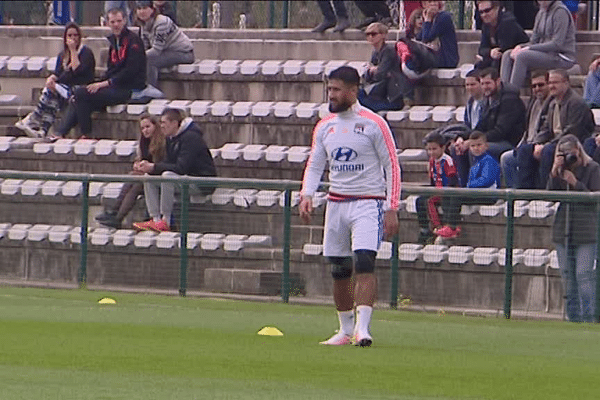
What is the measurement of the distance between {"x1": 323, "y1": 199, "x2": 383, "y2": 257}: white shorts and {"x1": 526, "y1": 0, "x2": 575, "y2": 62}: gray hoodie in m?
7.80

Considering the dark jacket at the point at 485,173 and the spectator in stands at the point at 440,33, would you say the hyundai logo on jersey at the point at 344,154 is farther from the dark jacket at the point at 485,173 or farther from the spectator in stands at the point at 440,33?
the spectator in stands at the point at 440,33

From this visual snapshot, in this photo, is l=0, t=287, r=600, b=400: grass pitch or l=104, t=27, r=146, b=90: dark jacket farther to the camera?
l=104, t=27, r=146, b=90: dark jacket

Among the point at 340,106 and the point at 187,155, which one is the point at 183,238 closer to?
the point at 187,155

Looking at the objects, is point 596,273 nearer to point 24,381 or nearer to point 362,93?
point 362,93

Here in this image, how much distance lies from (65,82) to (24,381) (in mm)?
13937

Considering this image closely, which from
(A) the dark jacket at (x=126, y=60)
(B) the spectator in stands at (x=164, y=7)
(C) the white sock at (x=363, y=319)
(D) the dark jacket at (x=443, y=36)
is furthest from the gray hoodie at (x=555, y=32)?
(C) the white sock at (x=363, y=319)

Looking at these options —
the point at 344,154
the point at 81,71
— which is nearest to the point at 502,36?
the point at 81,71

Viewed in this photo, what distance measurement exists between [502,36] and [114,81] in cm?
538

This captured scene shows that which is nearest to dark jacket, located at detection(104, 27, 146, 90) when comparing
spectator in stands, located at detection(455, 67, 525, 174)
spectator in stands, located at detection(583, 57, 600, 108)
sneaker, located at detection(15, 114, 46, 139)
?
sneaker, located at detection(15, 114, 46, 139)

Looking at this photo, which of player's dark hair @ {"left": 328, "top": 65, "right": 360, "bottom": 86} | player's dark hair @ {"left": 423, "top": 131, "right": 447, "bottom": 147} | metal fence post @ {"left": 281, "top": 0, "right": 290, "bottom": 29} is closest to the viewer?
player's dark hair @ {"left": 328, "top": 65, "right": 360, "bottom": 86}

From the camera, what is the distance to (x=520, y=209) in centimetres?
1722

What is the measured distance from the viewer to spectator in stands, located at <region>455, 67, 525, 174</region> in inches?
747

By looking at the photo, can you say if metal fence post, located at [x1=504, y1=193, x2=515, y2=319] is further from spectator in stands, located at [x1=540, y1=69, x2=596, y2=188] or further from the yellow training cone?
the yellow training cone

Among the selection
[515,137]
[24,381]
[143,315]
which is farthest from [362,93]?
[24,381]
